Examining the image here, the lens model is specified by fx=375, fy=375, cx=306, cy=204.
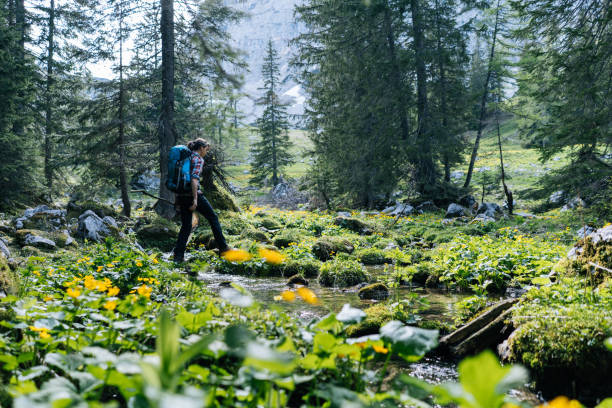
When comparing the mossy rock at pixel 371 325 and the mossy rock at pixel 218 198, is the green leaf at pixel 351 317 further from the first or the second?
the mossy rock at pixel 218 198

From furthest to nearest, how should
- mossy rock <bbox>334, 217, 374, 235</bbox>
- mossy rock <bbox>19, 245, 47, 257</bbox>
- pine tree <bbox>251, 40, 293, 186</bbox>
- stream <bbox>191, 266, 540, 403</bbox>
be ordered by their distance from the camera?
1. pine tree <bbox>251, 40, 293, 186</bbox>
2. mossy rock <bbox>334, 217, 374, 235</bbox>
3. mossy rock <bbox>19, 245, 47, 257</bbox>
4. stream <bbox>191, 266, 540, 403</bbox>

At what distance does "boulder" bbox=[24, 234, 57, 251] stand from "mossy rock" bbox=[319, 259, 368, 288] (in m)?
5.72

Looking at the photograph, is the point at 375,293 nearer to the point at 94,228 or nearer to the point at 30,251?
the point at 30,251

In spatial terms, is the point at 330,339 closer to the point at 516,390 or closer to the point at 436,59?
the point at 516,390

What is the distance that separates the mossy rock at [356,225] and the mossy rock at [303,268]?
16.6ft

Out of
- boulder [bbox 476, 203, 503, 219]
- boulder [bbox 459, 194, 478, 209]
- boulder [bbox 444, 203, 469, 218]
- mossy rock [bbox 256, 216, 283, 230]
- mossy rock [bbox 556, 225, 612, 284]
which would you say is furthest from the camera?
boulder [bbox 459, 194, 478, 209]

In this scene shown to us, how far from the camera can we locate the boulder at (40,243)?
784cm

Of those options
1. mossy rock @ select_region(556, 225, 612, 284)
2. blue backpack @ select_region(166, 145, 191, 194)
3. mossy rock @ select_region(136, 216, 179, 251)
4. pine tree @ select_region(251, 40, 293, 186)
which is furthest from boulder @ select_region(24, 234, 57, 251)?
pine tree @ select_region(251, 40, 293, 186)

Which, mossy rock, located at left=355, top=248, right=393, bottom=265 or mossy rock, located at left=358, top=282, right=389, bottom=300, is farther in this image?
mossy rock, located at left=355, top=248, right=393, bottom=265

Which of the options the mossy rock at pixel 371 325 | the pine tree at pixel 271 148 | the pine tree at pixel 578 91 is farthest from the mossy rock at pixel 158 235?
the pine tree at pixel 271 148

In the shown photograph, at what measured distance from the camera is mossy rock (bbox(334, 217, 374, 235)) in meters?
12.8

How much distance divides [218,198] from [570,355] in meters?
12.9

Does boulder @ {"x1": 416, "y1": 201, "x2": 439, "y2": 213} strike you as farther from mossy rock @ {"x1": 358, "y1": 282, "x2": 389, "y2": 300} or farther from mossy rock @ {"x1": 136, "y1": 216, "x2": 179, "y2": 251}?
mossy rock @ {"x1": 358, "y1": 282, "x2": 389, "y2": 300}

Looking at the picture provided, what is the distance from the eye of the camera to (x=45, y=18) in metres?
21.3
